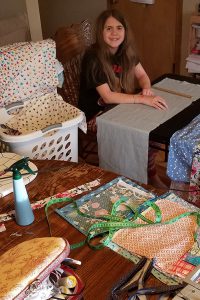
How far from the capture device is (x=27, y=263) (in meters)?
0.88

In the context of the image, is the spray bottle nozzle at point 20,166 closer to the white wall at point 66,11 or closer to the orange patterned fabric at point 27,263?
the orange patterned fabric at point 27,263

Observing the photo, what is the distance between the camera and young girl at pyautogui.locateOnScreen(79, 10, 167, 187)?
226 cm

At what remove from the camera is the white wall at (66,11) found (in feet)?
13.2

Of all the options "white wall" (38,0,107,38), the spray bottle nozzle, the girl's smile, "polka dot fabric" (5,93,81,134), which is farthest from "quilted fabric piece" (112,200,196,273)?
"white wall" (38,0,107,38)

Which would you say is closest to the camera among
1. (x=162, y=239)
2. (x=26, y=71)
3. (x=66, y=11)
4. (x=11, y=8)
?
(x=162, y=239)

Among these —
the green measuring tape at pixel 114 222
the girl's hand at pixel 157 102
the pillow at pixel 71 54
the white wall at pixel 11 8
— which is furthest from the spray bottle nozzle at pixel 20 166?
the white wall at pixel 11 8

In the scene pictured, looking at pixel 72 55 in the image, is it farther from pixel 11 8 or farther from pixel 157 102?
pixel 11 8

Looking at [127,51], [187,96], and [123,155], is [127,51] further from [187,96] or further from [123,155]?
[123,155]

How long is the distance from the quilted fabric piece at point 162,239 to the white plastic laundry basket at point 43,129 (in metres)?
0.74

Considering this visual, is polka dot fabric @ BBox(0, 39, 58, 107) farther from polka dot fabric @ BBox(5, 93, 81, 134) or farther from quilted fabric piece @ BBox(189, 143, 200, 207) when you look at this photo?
quilted fabric piece @ BBox(189, 143, 200, 207)

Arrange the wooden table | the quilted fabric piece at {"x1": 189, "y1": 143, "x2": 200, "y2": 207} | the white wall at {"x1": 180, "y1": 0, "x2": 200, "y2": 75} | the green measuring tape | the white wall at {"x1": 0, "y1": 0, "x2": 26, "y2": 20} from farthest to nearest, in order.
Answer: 1. the white wall at {"x1": 180, "y1": 0, "x2": 200, "y2": 75}
2. the white wall at {"x1": 0, "y1": 0, "x2": 26, "y2": 20}
3. the quilted fabric piece at {"x1": 189, "y1": 143, "x2": 200, "y2": 207}
4. the green measuring tape
5. the wooden table

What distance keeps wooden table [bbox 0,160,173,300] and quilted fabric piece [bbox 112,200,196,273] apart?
0.06m

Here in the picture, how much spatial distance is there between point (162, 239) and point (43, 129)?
0.83 metres

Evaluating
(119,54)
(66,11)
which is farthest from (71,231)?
(66,11)
